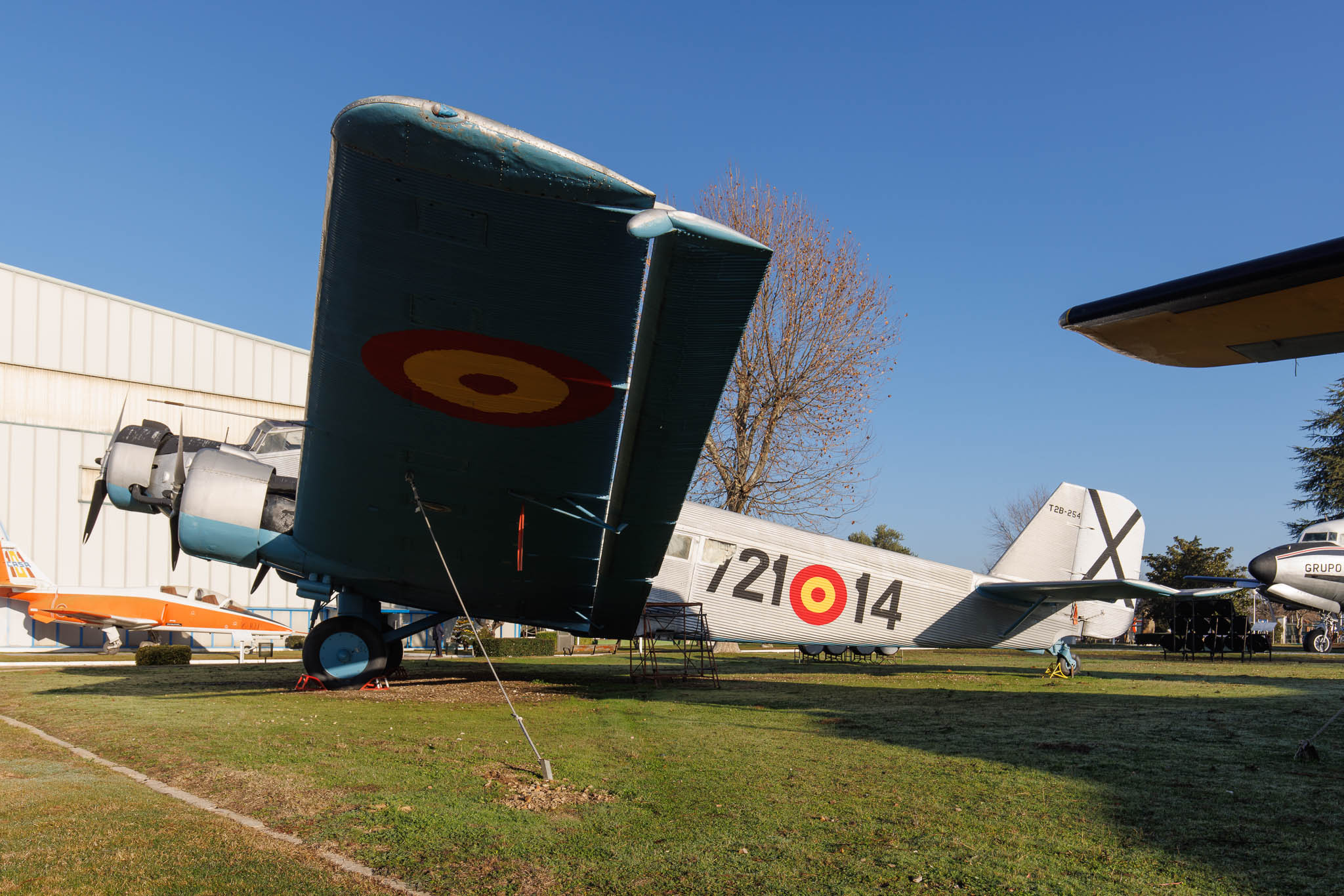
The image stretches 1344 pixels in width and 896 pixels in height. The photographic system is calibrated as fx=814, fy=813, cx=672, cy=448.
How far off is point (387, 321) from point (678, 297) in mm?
2211

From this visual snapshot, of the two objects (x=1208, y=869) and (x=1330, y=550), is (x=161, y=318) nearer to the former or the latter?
(x=1208, y=869)

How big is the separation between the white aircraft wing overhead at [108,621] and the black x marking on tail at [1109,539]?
1068 inches

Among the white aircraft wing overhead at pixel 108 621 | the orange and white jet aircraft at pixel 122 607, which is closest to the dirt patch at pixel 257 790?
the orange and white jet aircraft at pixel 122 607

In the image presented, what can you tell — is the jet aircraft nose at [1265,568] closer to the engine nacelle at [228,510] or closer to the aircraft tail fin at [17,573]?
the engine nacelle at [228,510]

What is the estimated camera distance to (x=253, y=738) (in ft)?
22.9

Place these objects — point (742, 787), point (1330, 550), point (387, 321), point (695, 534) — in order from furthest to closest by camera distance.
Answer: point (1330, 550)
point (695, 534)
point (387, 321)
point (742, 787)

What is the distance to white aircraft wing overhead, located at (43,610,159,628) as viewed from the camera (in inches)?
993

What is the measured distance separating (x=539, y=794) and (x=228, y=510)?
745 cm

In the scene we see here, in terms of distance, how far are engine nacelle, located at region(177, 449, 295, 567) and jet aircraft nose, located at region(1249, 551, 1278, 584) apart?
2243cm

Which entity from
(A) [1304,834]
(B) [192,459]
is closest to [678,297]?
(A) [1304,834]

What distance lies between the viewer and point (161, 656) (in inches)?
753

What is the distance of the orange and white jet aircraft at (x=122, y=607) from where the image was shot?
24.8 metres

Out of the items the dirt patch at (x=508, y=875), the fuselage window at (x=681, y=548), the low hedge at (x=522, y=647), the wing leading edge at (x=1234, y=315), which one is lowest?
the low hedge at (x=522, y=647)

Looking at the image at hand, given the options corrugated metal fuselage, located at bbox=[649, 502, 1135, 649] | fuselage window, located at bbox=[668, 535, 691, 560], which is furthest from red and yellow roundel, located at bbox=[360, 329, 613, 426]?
fuselage window, located at bbox=[668, 535, 691, 560]
